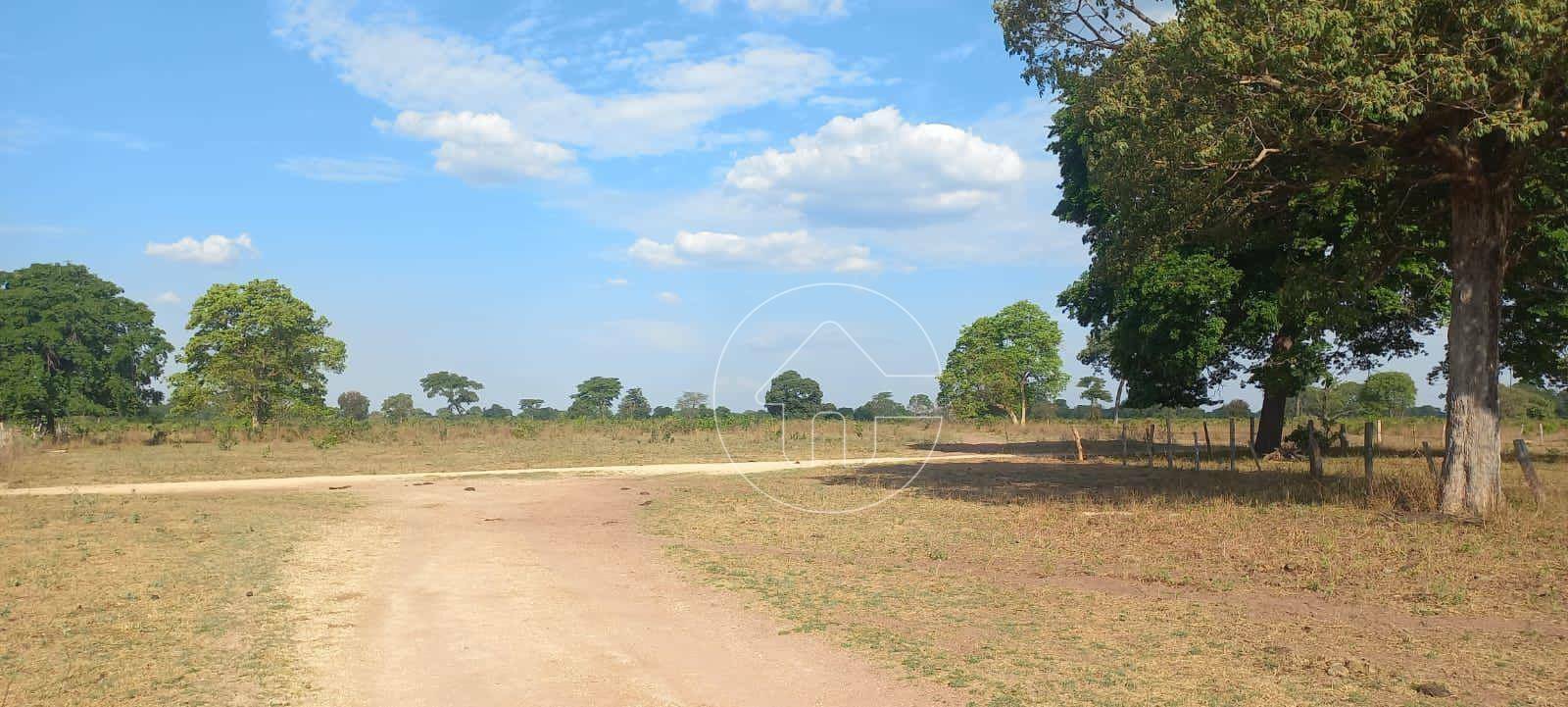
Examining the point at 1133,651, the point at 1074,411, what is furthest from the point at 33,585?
the point at 1074,411

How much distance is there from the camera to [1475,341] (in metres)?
15.1

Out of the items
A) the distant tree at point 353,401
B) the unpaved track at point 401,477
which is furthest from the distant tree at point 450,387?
the unpaved track at point 401,477

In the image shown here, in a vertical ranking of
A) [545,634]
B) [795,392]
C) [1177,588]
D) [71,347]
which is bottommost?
[545,634]

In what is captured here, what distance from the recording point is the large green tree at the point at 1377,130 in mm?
12398

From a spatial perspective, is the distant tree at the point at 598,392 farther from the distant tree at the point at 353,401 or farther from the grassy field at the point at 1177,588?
the grassy field at the point at 1177,588

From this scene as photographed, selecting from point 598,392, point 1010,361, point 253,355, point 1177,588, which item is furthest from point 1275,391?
point 598,392

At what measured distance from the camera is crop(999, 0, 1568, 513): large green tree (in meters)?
12.4

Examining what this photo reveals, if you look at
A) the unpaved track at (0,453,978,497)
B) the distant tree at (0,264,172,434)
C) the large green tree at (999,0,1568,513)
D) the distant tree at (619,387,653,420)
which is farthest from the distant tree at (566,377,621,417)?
→ the large green tree at (999,0,1568,513)

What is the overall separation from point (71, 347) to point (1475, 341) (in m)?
56.5

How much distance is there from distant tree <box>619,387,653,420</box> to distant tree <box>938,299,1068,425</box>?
2572 cm

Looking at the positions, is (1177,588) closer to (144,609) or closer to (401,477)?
(144,609)

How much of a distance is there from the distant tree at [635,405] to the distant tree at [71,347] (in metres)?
28.0

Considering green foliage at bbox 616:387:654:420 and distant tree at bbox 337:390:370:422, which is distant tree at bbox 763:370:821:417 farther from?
distant tree at bbox 337:390:370:422

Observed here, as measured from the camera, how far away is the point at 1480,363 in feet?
49.6
